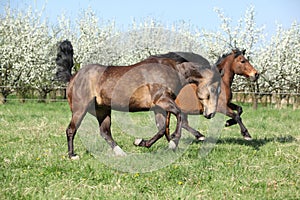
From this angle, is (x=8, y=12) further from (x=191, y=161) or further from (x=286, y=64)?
(x=191, y=161)

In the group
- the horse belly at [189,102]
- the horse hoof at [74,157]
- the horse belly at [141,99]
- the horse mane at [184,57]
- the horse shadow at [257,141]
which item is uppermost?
the horse mane at [184,57]

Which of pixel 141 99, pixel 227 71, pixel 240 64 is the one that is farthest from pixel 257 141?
pixel 141 99

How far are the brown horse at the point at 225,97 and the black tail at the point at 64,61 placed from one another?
6.73 ft

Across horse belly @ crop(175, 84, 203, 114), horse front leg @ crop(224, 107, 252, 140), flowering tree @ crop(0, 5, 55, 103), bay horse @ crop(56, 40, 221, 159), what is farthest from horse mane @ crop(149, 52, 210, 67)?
flowering tree @ crop(0, 5, 55, 103)

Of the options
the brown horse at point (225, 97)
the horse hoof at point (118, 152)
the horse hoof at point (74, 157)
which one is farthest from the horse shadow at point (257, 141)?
the horse hoof at point (74, 157)

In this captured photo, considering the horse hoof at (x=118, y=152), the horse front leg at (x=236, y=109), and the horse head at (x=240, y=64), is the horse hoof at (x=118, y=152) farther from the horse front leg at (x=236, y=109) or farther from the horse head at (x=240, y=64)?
the horse head at (x=240, y=64)

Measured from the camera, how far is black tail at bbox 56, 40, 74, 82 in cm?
744

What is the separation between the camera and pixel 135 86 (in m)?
6.46

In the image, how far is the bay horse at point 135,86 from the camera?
6352 mm

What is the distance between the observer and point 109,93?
6.62m

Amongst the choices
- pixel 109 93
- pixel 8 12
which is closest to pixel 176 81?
pixel 109 93

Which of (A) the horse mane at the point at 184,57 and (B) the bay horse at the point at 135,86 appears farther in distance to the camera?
(A) the horse mane at the point at 184,57

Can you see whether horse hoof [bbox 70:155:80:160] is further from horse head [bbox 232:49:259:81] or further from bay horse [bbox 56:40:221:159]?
horse head [bbox 232:49:259:81]

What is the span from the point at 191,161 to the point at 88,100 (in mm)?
1990
